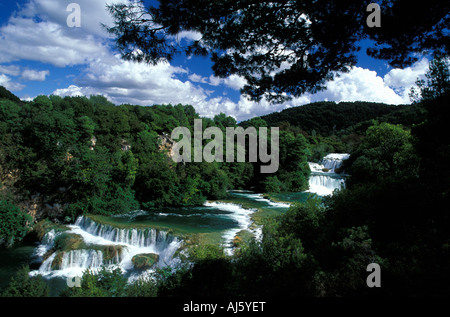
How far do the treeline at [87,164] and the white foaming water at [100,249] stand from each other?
2.92m

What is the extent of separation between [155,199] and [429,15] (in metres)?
20.0

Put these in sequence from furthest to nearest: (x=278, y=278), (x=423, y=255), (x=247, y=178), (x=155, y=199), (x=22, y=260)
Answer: (x=247, y=178) → (x=155, y=199) → (x=22, y=260) → (x=278, y=278) → (x=423, y=255)

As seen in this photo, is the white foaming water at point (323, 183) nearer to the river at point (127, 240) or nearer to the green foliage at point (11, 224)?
the river at point (127, 240)

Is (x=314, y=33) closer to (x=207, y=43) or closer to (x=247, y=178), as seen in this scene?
(x=207, y=43)

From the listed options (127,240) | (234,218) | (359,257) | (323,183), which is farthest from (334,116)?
(359,257)

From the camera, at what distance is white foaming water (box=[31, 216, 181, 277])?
1077cm

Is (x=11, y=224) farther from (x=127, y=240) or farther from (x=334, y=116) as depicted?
(x=334, y=116)

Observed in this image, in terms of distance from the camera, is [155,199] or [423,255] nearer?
[423,255]

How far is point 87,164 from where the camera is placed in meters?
17.4

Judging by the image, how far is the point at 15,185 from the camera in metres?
16.2

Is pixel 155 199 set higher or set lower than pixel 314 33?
lower

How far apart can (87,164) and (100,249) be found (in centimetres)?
811
